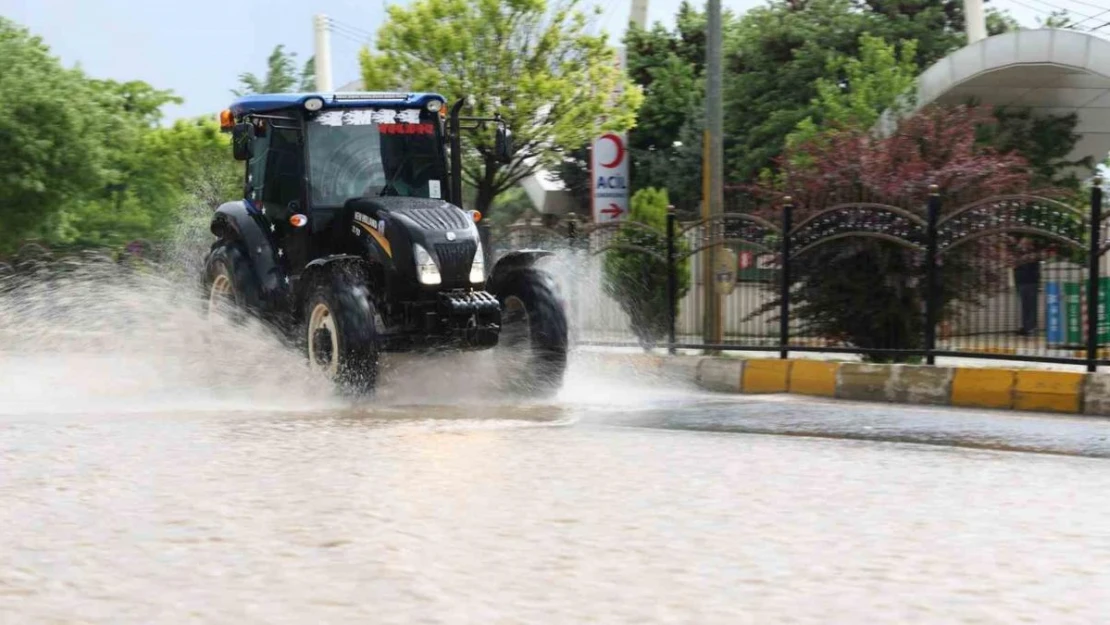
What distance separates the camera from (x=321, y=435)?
9.28m

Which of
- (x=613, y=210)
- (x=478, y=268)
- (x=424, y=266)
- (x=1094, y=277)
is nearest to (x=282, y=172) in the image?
(x=424, y=266)

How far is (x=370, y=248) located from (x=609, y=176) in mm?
19705

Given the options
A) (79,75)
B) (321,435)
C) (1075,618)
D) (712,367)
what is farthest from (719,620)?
(79,75)

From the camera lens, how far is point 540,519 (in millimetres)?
6312

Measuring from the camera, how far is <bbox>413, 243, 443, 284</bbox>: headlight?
1085 centimetres

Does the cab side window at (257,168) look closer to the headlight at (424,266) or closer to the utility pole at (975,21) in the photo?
the headlight at (424,266)

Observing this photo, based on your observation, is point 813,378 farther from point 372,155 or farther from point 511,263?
point 372,155

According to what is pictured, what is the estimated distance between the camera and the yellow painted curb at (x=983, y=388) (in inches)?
479

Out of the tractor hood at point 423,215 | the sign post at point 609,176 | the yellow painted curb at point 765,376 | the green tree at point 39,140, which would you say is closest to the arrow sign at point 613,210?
the sign post at point 609,176

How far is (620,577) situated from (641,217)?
1703 cm

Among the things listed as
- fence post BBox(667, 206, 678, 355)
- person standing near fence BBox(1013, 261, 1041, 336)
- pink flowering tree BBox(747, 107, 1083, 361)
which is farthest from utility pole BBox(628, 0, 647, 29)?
person standing near fence BBox(1013, 261, 1041, 336)

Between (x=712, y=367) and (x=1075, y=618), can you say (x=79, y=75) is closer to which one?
(x=712, y=367)

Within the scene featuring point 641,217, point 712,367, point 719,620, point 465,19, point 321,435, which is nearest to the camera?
→ point 719,620

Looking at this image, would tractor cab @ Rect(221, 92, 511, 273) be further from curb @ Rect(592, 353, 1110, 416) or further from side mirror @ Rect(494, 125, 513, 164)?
curb @ Rect(592, 353, 1110, 416)
